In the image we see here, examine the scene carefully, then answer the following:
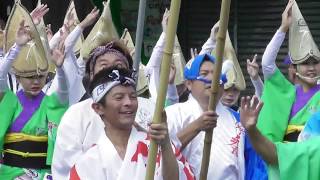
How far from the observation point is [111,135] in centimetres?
416

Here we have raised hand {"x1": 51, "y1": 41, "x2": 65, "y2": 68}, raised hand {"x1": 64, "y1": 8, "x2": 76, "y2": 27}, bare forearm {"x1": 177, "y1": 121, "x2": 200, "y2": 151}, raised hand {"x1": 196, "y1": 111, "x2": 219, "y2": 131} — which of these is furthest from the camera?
raised hand {"x1": 64, "y1": 8, "x2": 76, "y2": 27}

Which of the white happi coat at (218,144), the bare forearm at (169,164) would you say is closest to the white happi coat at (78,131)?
the white happi coat at (218,144)

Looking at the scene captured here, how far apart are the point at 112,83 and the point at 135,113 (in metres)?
0.18

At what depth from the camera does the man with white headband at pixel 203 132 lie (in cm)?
518

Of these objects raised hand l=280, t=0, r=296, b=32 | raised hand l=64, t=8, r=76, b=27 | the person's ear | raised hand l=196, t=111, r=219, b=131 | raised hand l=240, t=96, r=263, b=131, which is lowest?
raised hand l=196, t=111, r=219, b=131

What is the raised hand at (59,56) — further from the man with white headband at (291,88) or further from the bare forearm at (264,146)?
the bare forearm at (264,146)

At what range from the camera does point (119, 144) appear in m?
4.14

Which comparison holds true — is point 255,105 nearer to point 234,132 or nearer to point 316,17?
point 234,132

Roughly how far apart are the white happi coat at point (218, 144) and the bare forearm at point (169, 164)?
3.76 ft

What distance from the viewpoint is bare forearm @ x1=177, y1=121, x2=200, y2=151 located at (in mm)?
4676

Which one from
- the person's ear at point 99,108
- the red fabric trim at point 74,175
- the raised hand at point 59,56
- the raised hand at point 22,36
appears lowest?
the red fabric trim at point 74,175

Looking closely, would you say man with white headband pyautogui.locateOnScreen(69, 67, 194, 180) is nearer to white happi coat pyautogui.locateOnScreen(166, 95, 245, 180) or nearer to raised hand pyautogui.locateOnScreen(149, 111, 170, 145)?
raised hand pyautogui.locateOnScreen(149, 111, 170, 145)

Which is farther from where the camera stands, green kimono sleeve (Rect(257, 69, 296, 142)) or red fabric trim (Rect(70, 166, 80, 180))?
green kimono sleeve (Rect(257, 69, 296, 142))

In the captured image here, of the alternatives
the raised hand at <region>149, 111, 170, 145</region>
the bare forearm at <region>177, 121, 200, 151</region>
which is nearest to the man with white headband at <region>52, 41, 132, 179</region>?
the bare forearm at <region>177, 121, 200, 151</region>
